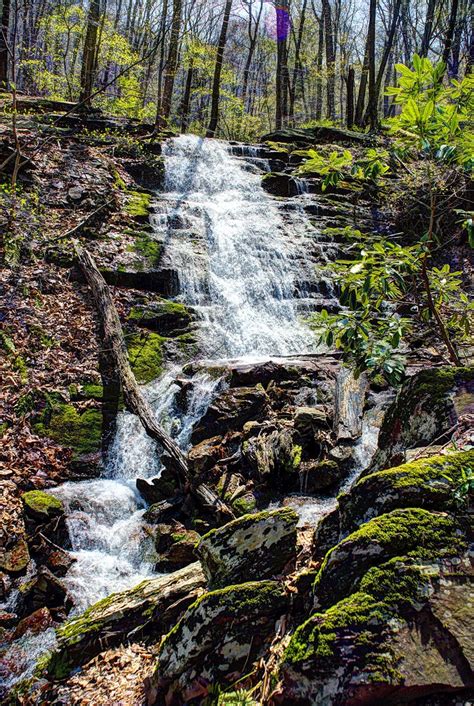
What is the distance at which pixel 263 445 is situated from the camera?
5762 mm

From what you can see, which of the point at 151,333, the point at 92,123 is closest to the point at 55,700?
the point at 151,333

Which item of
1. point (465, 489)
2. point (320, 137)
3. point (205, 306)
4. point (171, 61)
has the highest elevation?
point (171, 61)

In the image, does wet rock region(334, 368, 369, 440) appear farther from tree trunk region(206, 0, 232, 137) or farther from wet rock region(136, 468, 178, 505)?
tree trunk region(206, 0, 232, 137)

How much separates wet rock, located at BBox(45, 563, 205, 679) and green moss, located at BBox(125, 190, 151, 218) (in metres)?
9.90

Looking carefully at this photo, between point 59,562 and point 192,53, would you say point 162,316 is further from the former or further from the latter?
point 192,53

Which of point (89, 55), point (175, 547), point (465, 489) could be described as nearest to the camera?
point (465, 489)

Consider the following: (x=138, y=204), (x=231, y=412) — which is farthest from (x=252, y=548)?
(x=138, y=204)

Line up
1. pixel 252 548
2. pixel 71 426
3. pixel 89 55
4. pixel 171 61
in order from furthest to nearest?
pixel 171 61, pixel 89 55, pixel 71 426, pixel 252 548

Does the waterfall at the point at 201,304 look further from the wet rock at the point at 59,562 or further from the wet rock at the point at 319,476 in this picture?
the wet rock at the point at 319,476

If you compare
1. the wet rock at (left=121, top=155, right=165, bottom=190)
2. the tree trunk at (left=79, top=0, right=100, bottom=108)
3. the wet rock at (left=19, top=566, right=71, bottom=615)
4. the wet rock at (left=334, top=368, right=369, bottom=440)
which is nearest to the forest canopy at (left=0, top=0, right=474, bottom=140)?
the tree trunk at (left=79, top=0, right=100, bottom=108)

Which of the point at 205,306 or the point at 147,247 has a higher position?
the point at 147,247

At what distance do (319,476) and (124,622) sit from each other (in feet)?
9.66

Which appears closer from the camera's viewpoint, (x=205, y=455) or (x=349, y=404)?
(x=205, y=455)

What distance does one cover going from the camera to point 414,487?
86.3 inches
